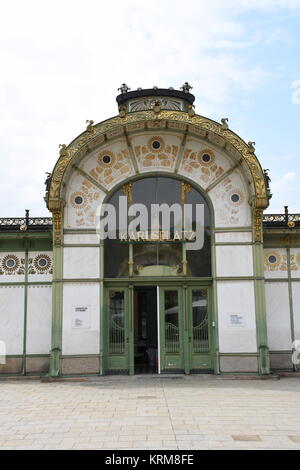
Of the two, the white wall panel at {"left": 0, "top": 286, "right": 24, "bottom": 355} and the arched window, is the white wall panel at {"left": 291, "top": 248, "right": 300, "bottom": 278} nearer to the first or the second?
the arched window

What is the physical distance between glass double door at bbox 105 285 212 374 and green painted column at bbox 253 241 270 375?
1.32 metres

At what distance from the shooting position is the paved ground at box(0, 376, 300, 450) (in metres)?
7.13

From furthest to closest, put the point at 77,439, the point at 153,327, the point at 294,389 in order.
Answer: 1. the point at 153,327
2. the point at 294,389
3. the point at 77,439

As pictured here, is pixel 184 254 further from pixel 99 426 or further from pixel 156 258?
pixel 99 426

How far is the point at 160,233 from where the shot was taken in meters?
14.9

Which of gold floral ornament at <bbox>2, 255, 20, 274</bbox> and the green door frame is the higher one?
gold floral ornament at <bbox>2, 255, 20, 274</bbox>

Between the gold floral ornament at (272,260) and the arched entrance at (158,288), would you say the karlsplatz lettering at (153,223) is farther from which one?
the gold floral ornament at (272,260)

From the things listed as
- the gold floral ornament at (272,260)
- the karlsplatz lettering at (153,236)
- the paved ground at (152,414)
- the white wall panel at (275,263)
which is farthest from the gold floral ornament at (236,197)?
the paved ground at (152,414)

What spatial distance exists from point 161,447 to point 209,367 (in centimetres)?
793

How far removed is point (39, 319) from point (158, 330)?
335 cm

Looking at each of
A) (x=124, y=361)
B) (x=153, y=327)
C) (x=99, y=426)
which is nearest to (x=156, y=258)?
(x=153, y=327)

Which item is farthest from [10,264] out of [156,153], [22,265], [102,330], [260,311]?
[260,311]

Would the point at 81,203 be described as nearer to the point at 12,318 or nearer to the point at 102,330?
the point at 102,330
